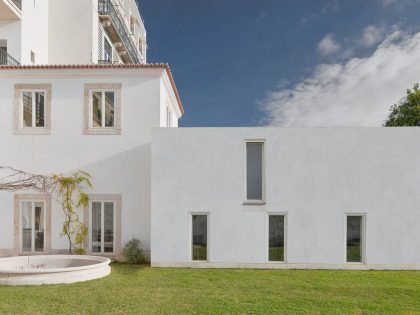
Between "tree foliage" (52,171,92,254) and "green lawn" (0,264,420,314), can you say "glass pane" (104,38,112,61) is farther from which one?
"green lawn" (0,264,420,314)

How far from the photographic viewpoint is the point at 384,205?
12.7 meters

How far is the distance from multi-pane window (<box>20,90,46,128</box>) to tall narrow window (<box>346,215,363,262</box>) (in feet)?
45.5

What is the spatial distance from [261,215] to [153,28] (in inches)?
1315

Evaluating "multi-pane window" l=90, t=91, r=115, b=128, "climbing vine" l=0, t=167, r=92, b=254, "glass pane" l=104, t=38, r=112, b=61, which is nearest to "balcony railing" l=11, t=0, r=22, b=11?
"glass pane" l=104, t=38, r=112, b=61

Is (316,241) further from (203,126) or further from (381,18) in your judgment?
(381,18)

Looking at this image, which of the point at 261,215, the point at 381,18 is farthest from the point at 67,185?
the point at 381,18

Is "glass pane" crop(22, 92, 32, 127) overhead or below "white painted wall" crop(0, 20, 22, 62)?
below

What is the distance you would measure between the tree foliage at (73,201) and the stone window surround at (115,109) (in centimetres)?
196

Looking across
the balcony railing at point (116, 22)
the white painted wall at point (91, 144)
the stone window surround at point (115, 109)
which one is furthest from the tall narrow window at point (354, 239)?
the balcony railing at point (116, 22)

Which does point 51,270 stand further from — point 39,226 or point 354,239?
point 354,239

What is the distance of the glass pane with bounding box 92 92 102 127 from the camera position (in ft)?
47.9

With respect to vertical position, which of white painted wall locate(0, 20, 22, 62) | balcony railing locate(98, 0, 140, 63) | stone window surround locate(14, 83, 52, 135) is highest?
balcony railing locate(98, 0, 140, 63)

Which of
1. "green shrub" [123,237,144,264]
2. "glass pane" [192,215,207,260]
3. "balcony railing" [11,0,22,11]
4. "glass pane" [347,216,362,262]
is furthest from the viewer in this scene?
"balcony railing" [11,0,22,11]

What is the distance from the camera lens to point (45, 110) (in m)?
14.5
